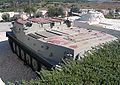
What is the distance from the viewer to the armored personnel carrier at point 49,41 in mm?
13136

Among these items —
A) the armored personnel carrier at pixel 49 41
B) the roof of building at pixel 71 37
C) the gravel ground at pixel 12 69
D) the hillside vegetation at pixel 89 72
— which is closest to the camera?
the hillside vegetation at pixel 89 72

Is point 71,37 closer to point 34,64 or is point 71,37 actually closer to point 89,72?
point 34,64

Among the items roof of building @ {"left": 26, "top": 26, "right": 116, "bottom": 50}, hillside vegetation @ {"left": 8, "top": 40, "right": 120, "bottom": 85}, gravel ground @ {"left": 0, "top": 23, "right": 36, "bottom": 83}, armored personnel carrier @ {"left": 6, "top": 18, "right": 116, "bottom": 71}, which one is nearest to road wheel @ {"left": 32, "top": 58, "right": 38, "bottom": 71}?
armored personnel carrier @ {"left": 6, "top": 18, "right": 116, "bottom": 71}

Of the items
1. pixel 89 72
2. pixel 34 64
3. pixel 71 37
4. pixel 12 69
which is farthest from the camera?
pixel 12 69

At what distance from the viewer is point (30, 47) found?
15.6m

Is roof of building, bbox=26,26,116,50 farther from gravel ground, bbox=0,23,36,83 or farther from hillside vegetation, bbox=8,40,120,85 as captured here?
gravel ground, bbox=0,23,36,83

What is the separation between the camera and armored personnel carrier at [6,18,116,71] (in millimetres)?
13136

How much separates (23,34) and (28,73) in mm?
2887

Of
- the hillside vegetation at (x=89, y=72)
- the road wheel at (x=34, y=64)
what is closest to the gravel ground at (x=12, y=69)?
the road wheel at (x=34, y=64)

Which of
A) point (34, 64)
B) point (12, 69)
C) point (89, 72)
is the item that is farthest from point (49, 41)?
point (89, 72)

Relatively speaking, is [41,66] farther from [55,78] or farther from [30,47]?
[55,78]

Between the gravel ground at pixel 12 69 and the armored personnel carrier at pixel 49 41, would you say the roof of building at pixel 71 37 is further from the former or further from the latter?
the gravel ground at pixel 12 69

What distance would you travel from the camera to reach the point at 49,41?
14.0m

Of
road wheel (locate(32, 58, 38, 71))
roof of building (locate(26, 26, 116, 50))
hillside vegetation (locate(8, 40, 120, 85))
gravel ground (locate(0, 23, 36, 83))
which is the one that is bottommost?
gravel ground (locate(0, 23, 36, 83))
